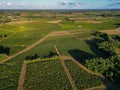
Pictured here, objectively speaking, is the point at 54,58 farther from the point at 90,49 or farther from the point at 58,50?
the point at 90,49

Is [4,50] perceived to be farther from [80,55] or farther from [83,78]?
[83,78]

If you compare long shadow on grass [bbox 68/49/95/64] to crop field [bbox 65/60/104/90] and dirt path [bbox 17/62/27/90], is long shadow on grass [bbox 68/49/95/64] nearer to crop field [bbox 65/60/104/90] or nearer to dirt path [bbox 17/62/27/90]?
crop field [bbox 65/60/104/90]

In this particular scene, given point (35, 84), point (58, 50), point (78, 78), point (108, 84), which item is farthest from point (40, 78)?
point (58, 50)

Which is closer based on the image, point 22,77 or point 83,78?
point 83,78

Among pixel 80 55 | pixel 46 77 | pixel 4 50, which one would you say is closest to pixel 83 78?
pixel 46 77

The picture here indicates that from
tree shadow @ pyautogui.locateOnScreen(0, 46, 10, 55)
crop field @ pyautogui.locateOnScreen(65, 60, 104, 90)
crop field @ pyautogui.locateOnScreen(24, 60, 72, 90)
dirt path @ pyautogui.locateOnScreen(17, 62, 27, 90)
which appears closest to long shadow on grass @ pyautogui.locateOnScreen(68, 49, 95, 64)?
crop field @ pyautogui.locateOnScreen(65, 60, 104, 90)

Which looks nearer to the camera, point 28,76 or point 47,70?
point 28,76

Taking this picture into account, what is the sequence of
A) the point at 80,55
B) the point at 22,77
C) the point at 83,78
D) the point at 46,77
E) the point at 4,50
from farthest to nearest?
the point at 4,50 < the point at 80,55 < the point at 22,77 < the point at 46,77 < the point at 83,78
